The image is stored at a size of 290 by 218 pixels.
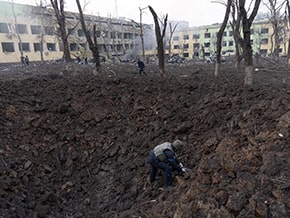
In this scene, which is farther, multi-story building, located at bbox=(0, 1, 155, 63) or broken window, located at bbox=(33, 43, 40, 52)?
broken window, located at bbox=(33, 43, 40, 52)

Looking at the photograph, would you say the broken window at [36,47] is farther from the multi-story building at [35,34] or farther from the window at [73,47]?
the window at [73,47]

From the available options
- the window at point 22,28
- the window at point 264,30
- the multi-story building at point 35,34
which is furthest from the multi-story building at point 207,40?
the window at point 22,28

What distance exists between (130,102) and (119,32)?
47.9 m

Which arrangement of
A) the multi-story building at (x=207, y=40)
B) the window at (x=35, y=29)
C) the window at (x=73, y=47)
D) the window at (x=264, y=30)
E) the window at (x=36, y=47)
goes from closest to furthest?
the window at (x=36, y=47), the window at (x=35, y=29), the window at (x=73, y=47), the window at (x=264, y=30), the multi-story building at (x=207, y=40)

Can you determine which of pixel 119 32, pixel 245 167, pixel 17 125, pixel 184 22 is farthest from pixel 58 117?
pixel 184 22

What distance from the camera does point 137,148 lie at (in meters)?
7.72

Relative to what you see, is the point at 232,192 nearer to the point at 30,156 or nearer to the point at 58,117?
the point at 30,156

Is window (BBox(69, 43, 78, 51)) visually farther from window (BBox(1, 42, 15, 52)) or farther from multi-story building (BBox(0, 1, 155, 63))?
window (BBox(1, 42, 15, 52))

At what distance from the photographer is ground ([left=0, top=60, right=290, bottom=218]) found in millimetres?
4207

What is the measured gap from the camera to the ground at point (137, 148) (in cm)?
421

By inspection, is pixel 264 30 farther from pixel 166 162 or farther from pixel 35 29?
pixel 166 162

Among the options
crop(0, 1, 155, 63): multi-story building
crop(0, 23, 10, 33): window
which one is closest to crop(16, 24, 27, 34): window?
crop(0, 1, 155, 63): multi-story building

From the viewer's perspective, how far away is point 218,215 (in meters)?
3.72

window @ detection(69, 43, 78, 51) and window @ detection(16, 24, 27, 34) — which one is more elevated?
window @ detection(16, 24, 27, 34)
